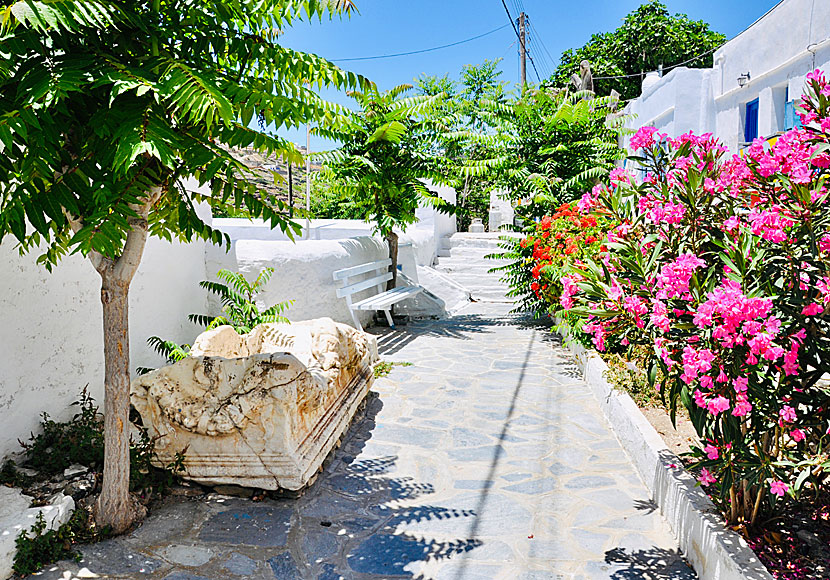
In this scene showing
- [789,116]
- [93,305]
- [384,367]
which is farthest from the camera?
[789,116]

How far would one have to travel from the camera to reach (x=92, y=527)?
3.83 meters

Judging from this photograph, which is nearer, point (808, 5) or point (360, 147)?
point (808, 5)

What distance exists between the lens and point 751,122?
1184cm

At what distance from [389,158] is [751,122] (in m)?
6.62

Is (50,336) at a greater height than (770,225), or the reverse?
(770,225)

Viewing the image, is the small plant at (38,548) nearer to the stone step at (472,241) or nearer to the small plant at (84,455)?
the small plant at (84,455)

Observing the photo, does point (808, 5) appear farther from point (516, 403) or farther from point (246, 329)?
point (246, 329)

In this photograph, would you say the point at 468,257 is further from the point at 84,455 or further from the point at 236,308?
the point at 84,455

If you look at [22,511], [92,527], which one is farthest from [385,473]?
[22,511]

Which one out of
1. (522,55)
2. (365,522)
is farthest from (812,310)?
(522,55)

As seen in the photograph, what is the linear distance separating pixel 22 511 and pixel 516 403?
4.67 m

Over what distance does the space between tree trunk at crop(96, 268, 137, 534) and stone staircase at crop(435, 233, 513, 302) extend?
35.7 ft

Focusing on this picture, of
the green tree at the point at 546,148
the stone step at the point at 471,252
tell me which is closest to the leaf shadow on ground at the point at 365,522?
the green tree at the point at 546,148

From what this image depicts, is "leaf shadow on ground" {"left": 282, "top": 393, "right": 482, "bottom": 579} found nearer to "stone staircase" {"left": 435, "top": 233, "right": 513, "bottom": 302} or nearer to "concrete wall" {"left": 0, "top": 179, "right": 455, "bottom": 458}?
"concrete wall" {"left": 0, "top": 179, "right": 455, "bottom": 458}
